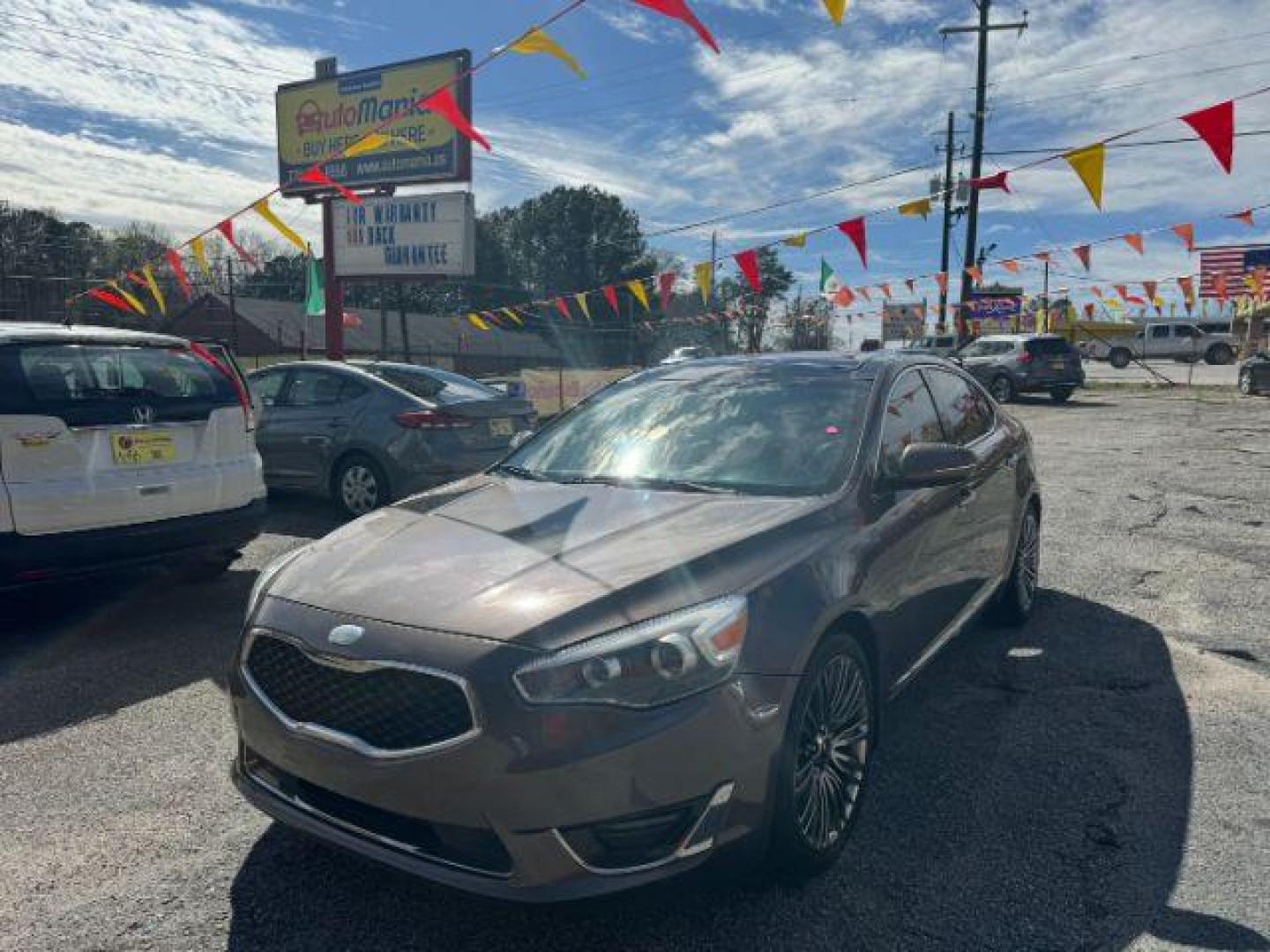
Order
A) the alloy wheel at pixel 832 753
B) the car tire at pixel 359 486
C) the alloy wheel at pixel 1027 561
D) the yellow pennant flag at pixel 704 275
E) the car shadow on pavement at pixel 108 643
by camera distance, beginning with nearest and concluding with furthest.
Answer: the alloy wheel at pixel 832 753 < the car shadow on pavement at pixel 108 643 < the alloy wheel at pixel 1027 561 < the car tire at pixel 359 486 < the yellow pennant flag at pixel 704 275

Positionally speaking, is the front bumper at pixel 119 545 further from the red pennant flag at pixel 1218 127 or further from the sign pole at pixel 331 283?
the sign pole at pixel 331 283

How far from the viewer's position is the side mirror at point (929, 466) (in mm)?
3168

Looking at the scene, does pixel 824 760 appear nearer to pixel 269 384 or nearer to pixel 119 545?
pixel 119 545

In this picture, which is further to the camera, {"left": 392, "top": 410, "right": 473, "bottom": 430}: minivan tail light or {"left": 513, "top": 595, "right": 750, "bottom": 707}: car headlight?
{"left": 392, "top": 410, "right": 473, "bottom": 430}: minivan tail light

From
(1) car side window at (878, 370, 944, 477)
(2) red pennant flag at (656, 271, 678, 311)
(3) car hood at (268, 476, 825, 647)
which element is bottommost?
(3) car hood at (268, 476, 825, 647)

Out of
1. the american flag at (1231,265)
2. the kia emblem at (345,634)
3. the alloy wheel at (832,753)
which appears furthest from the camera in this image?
the american flag at (1231,265)

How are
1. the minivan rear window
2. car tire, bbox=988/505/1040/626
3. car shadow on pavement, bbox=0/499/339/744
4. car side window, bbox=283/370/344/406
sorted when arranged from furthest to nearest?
the minivan rear window
car side window, bbox=283/370/344/406
car tire, bbox=988/505/1040/626
car shadow on pavement, bbox=0/499/339/744

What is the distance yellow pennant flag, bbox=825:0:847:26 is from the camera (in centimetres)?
575

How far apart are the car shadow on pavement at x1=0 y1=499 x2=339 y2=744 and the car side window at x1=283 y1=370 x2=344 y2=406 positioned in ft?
7.12

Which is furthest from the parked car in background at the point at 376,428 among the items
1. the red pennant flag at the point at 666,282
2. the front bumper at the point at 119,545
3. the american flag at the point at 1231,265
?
the american flag at the point at 1231,265

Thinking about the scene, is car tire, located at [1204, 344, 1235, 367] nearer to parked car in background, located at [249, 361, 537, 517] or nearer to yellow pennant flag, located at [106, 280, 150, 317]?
parked car in background, located at [249, 361, 537, 517]

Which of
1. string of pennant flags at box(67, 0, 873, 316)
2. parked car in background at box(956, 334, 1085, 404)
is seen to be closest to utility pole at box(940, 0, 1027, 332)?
parked car in background at box(956, 334, 1085, 404)

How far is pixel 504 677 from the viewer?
83.1 inches

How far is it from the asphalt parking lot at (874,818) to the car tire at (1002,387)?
1775 cm
